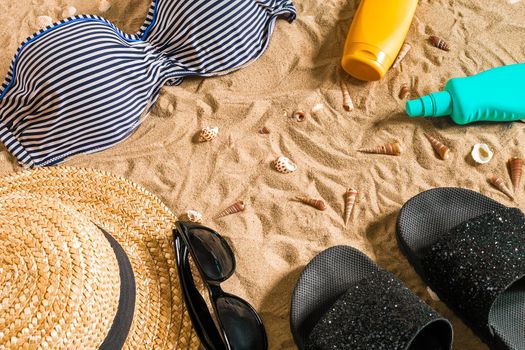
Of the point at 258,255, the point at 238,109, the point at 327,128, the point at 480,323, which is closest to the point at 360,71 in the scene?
the point at 327,128

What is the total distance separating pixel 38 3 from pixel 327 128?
3.45ft

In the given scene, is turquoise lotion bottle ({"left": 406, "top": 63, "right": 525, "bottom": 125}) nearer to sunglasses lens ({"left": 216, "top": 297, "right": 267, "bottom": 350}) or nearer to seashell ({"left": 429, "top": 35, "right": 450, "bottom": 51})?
seashell ({"left": 429, "top": 35, "right": 450, "bottom": 51})

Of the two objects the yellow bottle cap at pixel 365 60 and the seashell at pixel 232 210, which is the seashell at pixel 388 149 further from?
the seashell at pixel 232 210

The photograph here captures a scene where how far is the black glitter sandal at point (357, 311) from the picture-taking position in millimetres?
1021

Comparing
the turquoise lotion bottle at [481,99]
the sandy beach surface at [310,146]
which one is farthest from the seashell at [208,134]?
the turquoise lotion bottle at [481,99]

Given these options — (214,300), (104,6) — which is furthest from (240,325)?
(104,6)

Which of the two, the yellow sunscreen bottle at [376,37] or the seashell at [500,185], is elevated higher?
the yellow sunscreen bottle at [376,37]

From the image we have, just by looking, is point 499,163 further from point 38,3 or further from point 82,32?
point 38,3

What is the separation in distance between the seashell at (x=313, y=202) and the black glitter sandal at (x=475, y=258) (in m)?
→ 0.19

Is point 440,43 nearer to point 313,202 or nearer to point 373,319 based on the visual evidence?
Result: point 313,202

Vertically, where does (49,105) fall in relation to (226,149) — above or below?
above

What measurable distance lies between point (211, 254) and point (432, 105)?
0.68 metres

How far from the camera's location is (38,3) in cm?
180

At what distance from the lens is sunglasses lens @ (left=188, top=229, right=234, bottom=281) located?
3.67ft
